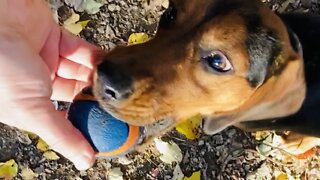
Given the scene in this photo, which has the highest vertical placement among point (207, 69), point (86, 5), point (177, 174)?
point (207, 69)

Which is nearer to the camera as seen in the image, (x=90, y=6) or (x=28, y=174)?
(x=28, y=174)

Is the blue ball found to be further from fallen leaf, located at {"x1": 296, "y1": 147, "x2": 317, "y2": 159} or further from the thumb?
fallen leaf, located at {"x1": 296, "y1": 147, "x2": 317, "y2": 159}

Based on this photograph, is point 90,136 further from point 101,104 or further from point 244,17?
point 244,17

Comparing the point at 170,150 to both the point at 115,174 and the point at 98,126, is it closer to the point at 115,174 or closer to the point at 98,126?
the point at 115,174

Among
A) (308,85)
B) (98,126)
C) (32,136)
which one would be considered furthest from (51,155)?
(308,85)

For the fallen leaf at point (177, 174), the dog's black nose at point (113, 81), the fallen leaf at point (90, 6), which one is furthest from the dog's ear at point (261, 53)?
the fallen leaf at point (90, 6)

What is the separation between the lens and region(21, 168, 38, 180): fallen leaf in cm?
405

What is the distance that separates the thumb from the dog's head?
19 cm

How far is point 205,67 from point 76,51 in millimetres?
760

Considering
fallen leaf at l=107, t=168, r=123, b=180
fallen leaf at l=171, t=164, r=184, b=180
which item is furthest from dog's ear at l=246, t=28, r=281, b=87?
fallen leaf at l=107, t=168, r=123, b=180

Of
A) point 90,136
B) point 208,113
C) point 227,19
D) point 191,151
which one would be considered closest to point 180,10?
point 227,19

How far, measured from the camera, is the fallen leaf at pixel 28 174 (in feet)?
13.3

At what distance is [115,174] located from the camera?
4.04 metres

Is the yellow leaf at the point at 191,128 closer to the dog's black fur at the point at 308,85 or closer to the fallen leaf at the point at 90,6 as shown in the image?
the dog's black fur at the point at 308,85
